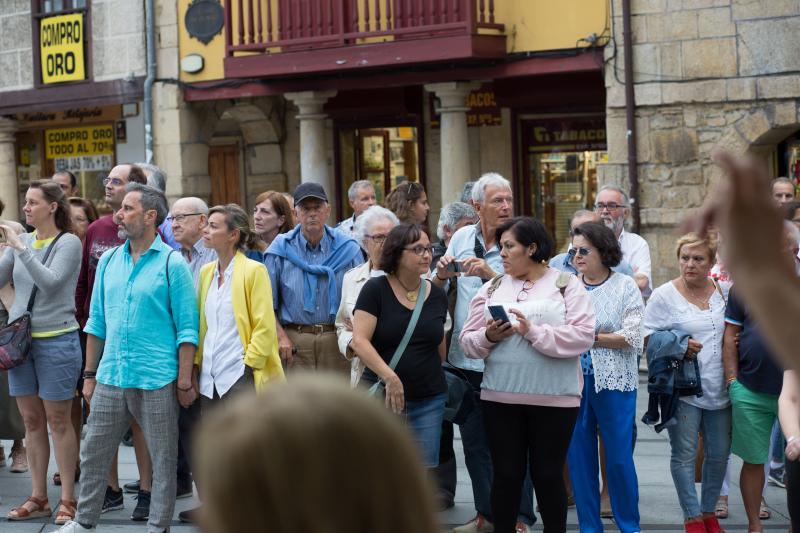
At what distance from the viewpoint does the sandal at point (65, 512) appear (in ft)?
24.6

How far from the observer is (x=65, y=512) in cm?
755

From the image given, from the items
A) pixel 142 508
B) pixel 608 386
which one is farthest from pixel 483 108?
pixel 608 386

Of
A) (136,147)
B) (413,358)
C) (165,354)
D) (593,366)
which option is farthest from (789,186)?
(136,147)

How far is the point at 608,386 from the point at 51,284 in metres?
3.26

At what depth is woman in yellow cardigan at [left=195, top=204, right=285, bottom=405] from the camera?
274 inches

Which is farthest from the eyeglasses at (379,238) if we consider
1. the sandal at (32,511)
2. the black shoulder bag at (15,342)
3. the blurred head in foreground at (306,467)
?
the blurred head in foreground at (306,467)

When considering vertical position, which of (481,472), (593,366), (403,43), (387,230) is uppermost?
(403,43)

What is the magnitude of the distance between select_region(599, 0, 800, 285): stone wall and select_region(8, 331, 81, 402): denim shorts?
8.57 m

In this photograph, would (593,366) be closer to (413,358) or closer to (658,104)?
(413,358)

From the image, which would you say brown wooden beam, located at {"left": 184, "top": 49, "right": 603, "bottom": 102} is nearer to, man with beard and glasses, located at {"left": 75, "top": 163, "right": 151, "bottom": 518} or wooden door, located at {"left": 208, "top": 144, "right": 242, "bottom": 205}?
wooden door, located at {"left": 208, "top": 144, "right": 242, "bottom": 205}

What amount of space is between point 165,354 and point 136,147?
14.2m

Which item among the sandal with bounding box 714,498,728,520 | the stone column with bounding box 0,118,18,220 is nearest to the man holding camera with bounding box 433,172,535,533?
the sandal with bounding box 714,498,728,520

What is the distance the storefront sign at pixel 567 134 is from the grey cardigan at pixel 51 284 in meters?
11.1

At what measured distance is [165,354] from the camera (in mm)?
6812
